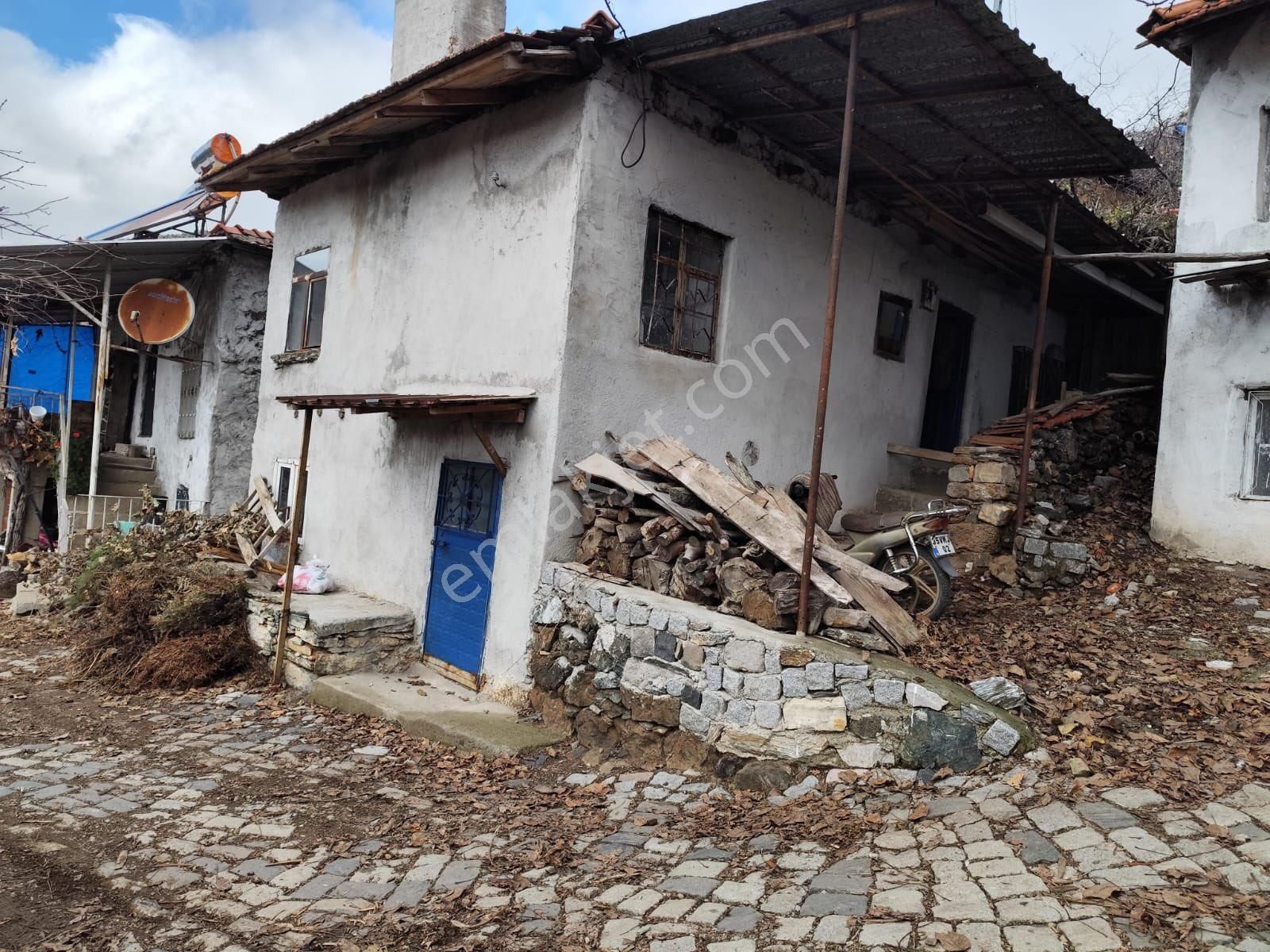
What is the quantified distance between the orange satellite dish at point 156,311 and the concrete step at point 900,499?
970 centimetres

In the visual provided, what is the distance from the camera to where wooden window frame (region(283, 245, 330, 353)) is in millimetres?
10484

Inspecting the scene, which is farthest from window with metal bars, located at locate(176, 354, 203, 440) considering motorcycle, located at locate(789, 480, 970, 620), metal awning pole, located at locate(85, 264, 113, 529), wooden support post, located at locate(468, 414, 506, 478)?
motorcycle, located at locate(789, 480, 970, 620)

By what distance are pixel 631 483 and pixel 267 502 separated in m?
5.89

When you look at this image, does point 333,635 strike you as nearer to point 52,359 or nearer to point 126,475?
point 126,475

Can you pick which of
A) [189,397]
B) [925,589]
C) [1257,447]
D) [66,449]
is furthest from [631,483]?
[66,449]

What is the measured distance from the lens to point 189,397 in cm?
1366

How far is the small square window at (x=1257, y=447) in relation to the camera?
7.98 m

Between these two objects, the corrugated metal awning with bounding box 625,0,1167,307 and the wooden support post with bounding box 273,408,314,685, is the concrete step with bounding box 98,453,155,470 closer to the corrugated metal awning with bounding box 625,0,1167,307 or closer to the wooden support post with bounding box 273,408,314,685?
the wooden support post with bounding box 273,408,314,685

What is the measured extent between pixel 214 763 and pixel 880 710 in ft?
15.5

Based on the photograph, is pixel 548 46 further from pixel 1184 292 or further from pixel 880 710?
pixel 1184 292

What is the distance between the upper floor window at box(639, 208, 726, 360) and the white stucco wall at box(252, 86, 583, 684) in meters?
0.95

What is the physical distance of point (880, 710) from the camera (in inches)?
208

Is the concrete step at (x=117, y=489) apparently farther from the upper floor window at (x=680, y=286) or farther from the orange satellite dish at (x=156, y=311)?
the upper floor window at (x=680, y=286)

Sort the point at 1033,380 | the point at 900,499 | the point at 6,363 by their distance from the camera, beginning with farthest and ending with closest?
1. the point at 6,363
2. the point at 900,499
3. the point at 1033,380
